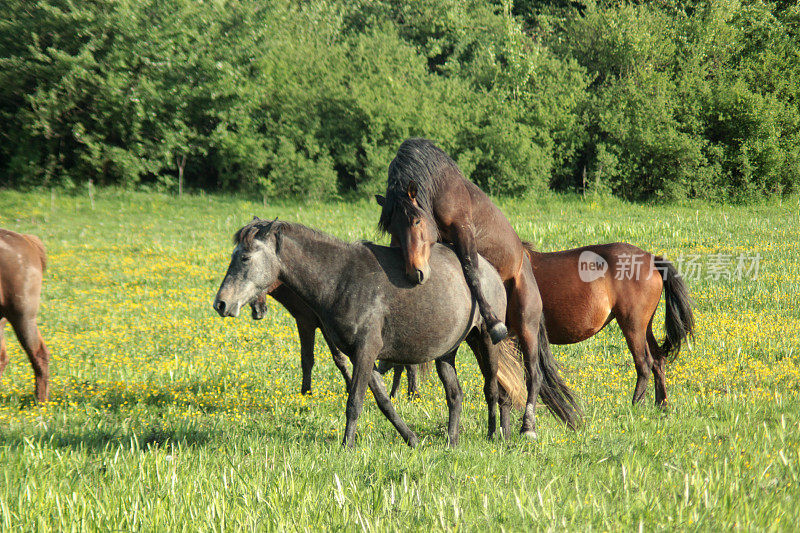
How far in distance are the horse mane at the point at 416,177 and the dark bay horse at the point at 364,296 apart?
408 mm

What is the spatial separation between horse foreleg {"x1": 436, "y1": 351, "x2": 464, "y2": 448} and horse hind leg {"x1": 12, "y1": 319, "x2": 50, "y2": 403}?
4102 mm

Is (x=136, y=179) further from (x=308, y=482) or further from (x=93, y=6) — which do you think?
(x=308, y=482)

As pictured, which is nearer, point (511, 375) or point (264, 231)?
point (264, 231)

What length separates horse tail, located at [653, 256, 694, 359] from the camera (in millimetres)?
6902

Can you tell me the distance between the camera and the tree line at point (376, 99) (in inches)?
1051

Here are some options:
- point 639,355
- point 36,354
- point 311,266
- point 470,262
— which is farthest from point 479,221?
point 36,354

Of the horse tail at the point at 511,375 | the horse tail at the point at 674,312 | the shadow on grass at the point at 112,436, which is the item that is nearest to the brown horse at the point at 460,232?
the horse tail at the point at 511,375

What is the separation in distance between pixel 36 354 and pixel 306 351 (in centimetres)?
272

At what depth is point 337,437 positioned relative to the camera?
5520 mm

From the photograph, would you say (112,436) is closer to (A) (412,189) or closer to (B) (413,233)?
(B) (413,233)

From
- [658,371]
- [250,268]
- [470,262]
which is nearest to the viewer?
[250,268]

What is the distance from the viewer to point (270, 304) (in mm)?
12039

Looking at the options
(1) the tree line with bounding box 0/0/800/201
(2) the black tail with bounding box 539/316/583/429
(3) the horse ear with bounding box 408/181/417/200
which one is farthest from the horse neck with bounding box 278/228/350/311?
(1) the tree line with bounding box 0/0/800/201

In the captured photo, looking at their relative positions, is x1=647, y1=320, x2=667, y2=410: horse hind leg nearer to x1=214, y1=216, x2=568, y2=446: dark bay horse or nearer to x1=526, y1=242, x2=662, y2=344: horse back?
x1=526, y1=242, x2=662, y2=344: horse back
